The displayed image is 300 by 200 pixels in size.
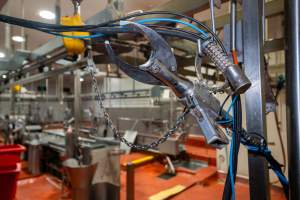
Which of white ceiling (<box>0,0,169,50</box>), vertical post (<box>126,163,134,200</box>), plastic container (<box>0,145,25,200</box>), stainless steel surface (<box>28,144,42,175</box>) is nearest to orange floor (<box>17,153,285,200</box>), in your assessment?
stainless steel surface (<box>28,144,42,175</box>)

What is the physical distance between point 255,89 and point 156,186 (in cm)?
248

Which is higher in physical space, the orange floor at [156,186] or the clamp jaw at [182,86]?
the clamp jaw at [182,86]

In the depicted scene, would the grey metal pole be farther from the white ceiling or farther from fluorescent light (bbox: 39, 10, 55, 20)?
fluorescent light (bbox: 39, 10, 55, 20)

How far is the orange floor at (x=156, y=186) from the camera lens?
209cm

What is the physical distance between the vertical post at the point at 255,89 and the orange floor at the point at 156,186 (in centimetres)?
140

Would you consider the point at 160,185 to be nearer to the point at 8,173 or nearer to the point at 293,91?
the point at 8,173

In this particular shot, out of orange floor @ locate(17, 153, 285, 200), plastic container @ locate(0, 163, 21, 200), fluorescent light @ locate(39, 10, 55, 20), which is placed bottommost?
orange floor @ locate(17, 153, 285, 200)

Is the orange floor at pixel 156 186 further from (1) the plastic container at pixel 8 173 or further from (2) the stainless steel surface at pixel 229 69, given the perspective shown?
(2) the stainless steel surface at pixel 229 69

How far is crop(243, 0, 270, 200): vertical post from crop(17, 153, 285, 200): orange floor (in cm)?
140

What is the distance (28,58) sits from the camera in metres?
1.97

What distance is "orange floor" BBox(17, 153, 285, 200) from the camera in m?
2.09

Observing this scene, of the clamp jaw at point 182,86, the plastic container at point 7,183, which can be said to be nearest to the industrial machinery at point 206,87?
the clamp jaw at point 182,86

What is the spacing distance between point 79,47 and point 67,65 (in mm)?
1099

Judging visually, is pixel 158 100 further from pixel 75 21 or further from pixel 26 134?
pixel 75 21
